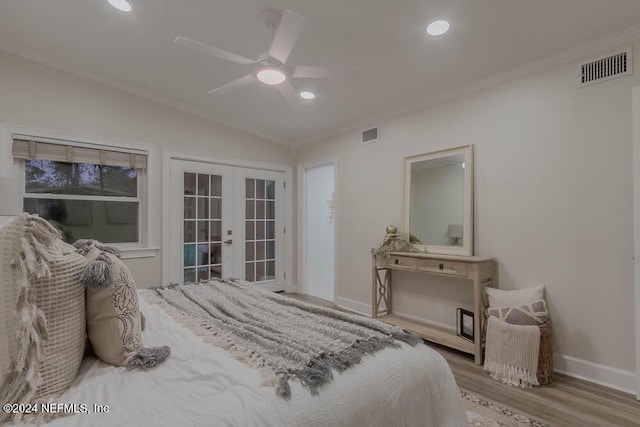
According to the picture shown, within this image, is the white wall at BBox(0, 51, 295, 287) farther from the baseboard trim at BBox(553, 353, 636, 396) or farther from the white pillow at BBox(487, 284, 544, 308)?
the baseboard trim at BBox(553, 353, 636, 396)

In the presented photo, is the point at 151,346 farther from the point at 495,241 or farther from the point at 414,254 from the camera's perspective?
the point at 495,241

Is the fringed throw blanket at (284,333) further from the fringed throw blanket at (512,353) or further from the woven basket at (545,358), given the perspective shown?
the woven basket at (545,358)

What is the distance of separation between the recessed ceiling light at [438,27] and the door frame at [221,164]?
3.18 meters

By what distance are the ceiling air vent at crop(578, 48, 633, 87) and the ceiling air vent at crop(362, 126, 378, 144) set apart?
6.80ft

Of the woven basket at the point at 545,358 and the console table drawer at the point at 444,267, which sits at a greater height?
the console table drawer at the point at 444,267

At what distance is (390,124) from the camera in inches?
155

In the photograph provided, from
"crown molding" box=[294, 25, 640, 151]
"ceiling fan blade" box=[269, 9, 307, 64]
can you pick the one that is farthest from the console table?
"ceiling fan blade" box=[269, 9, 307, 64]

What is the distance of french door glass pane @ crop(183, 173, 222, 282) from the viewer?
4.30 m

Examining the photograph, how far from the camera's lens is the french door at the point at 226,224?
167 inches

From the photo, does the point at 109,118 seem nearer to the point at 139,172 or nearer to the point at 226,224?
the point at 139,172

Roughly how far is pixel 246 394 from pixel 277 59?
203 cm

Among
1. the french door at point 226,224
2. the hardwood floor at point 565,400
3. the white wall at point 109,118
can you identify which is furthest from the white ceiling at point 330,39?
the hardwood floor at point 565,400

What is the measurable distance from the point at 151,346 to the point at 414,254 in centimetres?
260

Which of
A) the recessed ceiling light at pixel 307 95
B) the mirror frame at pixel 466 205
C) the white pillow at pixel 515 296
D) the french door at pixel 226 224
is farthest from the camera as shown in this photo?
the french door at pixel 226 224
